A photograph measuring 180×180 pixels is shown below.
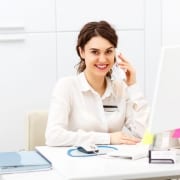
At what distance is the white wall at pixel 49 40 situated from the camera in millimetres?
3359

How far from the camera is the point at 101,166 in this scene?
1.75m

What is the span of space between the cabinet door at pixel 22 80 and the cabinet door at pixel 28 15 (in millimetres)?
67

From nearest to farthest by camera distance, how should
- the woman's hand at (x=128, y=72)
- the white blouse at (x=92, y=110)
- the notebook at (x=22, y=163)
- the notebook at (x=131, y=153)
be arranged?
the notebook at (x=22, y=163)
the notebook at (x=131, y=153)
the white blouse at (x=92, y=110)
the woman's hand at (x=128, y=72)

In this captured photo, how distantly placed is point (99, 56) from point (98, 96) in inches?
9.1

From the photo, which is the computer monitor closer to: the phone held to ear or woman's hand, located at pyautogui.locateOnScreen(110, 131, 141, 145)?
woman's hand, located at pyautogui.locateOnScreen(110, 131, 141, 145)

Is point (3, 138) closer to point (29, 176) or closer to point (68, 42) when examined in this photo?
point (68, 42)

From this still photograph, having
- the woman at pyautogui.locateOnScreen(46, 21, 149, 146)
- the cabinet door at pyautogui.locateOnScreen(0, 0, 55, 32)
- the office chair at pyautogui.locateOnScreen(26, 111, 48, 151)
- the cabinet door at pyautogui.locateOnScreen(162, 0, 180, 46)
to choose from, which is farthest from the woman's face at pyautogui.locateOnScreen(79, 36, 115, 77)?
the cabinet door at pyautogui.locateOnScreen(162, 0, 180, 46)

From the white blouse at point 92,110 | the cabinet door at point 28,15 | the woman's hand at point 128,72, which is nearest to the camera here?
the white blouse at point 92,110

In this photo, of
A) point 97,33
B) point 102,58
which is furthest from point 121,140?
point 97,33

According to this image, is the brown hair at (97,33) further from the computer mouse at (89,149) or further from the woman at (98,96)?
the computer mouse at (89,149)

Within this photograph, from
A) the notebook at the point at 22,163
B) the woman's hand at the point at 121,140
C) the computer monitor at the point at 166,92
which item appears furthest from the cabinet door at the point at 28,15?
the computer monitor at the point at 166,92

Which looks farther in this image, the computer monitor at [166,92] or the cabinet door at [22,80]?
the cabinet door at [22,80]

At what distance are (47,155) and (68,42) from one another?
1609mm

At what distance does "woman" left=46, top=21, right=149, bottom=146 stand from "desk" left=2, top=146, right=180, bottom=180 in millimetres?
598
